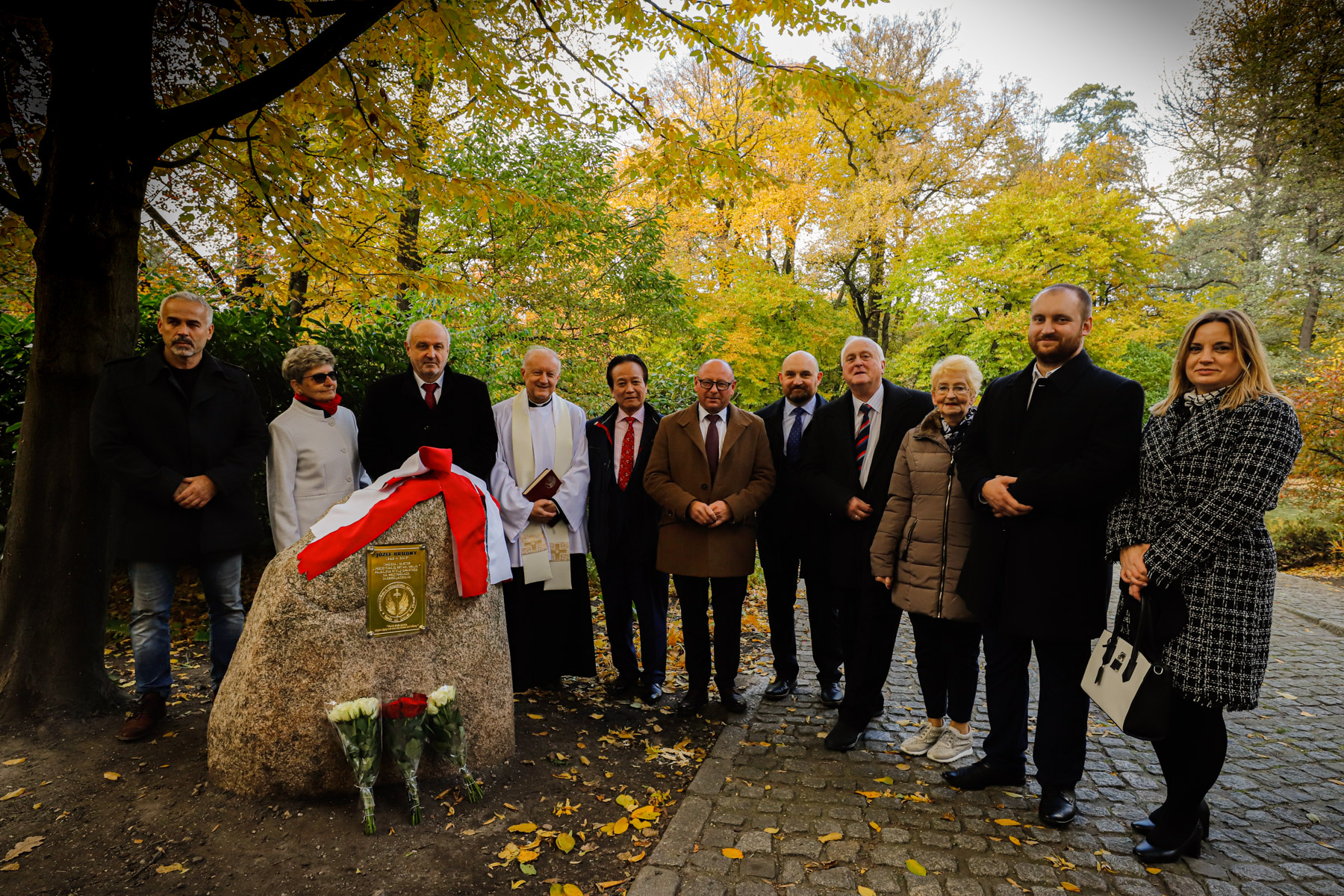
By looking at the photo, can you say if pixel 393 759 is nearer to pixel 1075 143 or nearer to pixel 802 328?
pixel 802 328

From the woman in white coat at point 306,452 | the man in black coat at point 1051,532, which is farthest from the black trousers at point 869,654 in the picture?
the woman in white coat at point 306,452

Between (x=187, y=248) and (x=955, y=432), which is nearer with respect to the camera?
(x=955, y=432)

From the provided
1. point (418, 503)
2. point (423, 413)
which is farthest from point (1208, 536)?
point (423, 413)

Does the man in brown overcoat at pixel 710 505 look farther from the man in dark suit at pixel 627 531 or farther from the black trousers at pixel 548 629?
the black trousers at pixel 548 629

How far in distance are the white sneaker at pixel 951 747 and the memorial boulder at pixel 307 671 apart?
2.68 metres

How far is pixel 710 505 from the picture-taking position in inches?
172

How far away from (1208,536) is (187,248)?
377 inches

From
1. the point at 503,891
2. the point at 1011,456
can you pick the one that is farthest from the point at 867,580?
the point at 503,891

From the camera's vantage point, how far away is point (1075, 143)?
27859mm

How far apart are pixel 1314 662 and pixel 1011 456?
17.7ft

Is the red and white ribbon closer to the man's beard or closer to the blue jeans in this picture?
the blue jeans

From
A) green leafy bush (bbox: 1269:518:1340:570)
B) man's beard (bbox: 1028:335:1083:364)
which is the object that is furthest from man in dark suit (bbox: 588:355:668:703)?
green leafy bush (bbox: 1269:518:1340:570)

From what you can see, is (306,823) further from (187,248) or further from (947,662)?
(187,248)

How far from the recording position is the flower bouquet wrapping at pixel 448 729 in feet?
10.6
